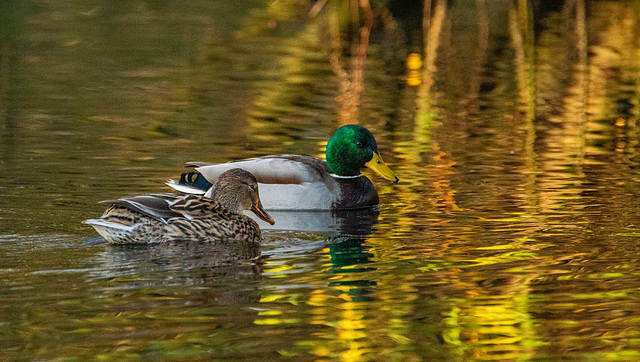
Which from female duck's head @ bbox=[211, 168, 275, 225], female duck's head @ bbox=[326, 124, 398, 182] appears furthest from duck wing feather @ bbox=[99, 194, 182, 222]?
female duck's head @ bbox=[326, 124, 398, 182]

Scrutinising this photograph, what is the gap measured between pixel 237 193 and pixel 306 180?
188 cm

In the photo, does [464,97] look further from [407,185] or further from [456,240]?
[456,240]

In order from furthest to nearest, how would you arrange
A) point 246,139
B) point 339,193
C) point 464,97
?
point 464,97 → point 246,139 → point 339,193

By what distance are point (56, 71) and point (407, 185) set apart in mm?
9981

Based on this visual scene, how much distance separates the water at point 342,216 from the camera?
22.1 ft

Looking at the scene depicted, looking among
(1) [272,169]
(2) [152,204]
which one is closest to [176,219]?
(2) [152,204]

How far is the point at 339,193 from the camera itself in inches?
450

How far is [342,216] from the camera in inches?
437

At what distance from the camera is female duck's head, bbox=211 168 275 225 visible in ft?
31.2

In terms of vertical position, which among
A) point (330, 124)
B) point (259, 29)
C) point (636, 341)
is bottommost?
point (636, 341)

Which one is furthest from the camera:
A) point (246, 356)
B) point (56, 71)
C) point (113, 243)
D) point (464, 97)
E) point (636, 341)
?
point (56, 71)

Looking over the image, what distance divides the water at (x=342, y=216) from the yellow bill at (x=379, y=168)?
0.92 feet

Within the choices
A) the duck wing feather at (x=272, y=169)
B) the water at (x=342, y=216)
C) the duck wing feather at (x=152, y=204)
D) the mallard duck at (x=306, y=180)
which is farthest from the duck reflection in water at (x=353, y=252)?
the duck wing feather at (x=152, y=204)

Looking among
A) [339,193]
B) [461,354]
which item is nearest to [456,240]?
[339,193]
